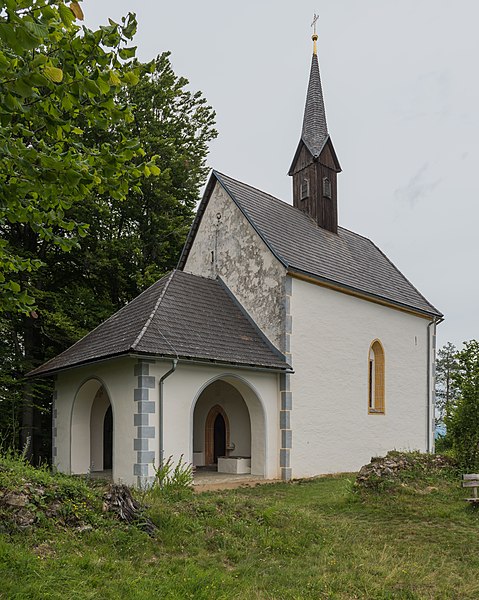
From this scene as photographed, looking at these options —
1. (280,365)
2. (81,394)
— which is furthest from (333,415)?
(81,394)

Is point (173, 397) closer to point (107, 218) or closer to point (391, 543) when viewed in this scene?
point (391, 543)

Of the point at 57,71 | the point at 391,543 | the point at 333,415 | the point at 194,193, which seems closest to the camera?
the point at 57,71

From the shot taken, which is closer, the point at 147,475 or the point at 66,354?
the point at 147,475

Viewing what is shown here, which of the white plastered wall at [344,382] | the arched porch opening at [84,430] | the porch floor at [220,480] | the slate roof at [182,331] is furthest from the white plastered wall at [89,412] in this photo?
the white plastered wall at [344,382]

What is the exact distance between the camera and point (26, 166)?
457cm

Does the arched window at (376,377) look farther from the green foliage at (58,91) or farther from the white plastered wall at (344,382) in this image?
the green foliage at (58,91)

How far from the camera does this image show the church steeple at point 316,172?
63.4ft

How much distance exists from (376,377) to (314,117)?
9.19 meters

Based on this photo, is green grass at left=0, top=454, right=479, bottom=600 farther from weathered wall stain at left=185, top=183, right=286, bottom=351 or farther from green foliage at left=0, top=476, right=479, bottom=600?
weathered wall stain at left=185, top=183, right=286, bottom=351

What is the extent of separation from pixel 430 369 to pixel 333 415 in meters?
6.03

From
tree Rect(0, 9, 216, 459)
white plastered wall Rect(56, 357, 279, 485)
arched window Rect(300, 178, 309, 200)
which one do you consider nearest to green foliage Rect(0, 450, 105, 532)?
white plastered wall Rect(56, 357, 279, 485)

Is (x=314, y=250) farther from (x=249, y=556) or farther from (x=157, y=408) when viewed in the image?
(x=249, y=556)

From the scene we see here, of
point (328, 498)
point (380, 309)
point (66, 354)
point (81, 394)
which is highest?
point (380, 309)

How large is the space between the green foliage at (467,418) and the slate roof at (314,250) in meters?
4.69
